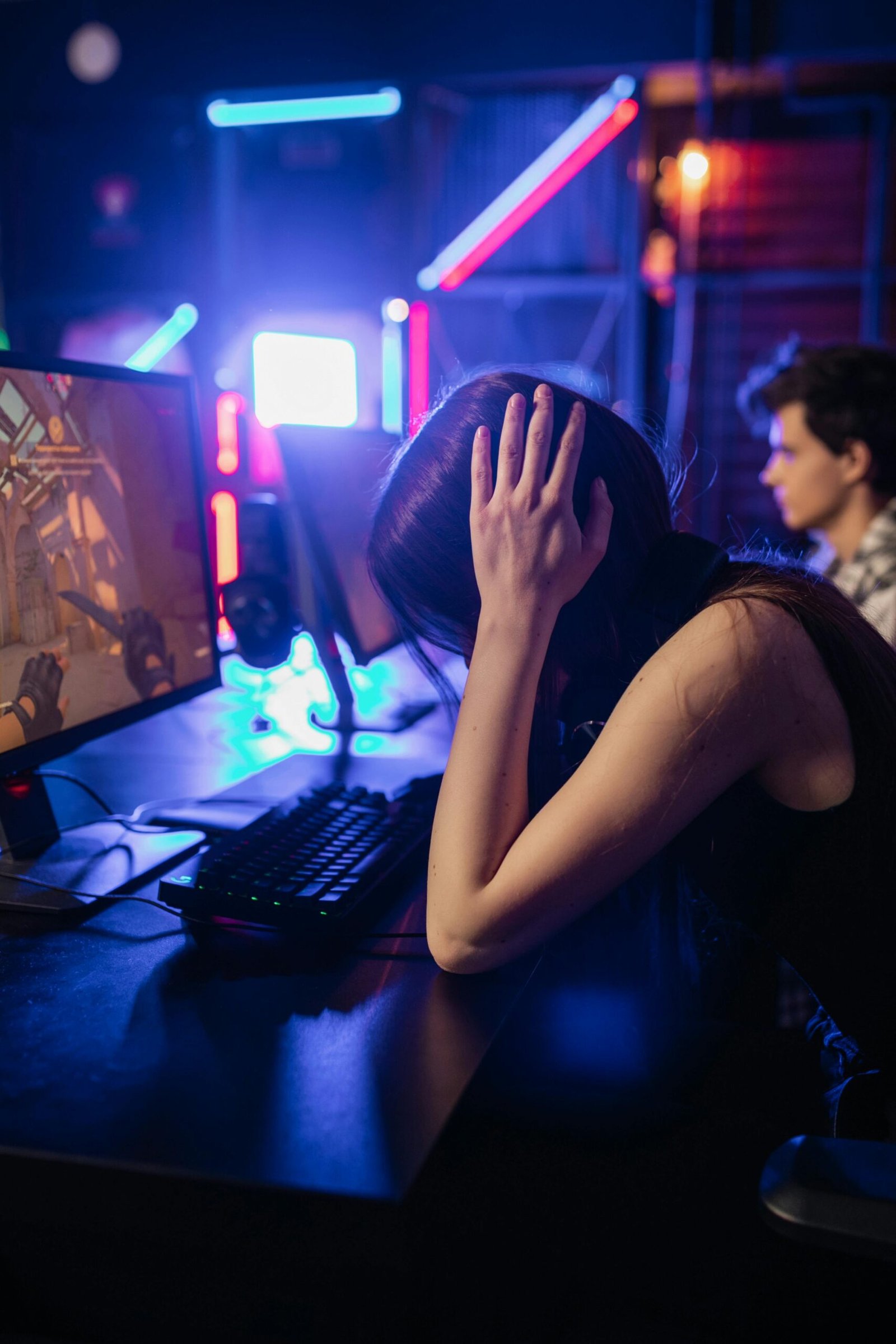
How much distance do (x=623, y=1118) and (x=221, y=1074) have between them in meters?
A: 0.37

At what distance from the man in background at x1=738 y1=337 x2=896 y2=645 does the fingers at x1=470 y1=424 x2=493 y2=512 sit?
142cm

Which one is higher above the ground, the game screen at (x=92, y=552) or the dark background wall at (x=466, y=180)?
the dark background wall at (x=466, y=180)

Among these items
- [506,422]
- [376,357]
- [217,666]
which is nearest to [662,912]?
[506,422]

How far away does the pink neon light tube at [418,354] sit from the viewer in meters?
3.78

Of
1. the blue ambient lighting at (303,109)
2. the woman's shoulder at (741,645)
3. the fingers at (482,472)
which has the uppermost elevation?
the blue ambient lighting at (303,109)

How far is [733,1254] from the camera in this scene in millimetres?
745

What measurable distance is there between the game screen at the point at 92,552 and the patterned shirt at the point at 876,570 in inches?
53.4

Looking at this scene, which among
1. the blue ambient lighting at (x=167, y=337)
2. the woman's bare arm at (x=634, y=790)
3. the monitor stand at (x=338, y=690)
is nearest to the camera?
the woman's bare arm at (x=634, y=790)

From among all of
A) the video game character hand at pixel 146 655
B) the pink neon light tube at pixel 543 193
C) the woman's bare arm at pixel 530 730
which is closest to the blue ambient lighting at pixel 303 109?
the pink neon light tube at pixel 543 193

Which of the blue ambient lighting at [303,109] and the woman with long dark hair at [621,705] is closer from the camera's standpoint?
the woman with long dark hair at [621,705]

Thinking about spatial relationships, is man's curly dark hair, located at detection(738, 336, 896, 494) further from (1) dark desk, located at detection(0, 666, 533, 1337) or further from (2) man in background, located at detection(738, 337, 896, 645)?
(1) dark desk, located at detection(0, 666, 533, 1337)

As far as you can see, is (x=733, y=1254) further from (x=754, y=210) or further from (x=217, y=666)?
(x=754, y=210)

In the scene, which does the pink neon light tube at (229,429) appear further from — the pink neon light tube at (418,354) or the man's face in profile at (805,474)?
the man's face in profile at (805,474)

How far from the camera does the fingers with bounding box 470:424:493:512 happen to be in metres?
0.94
